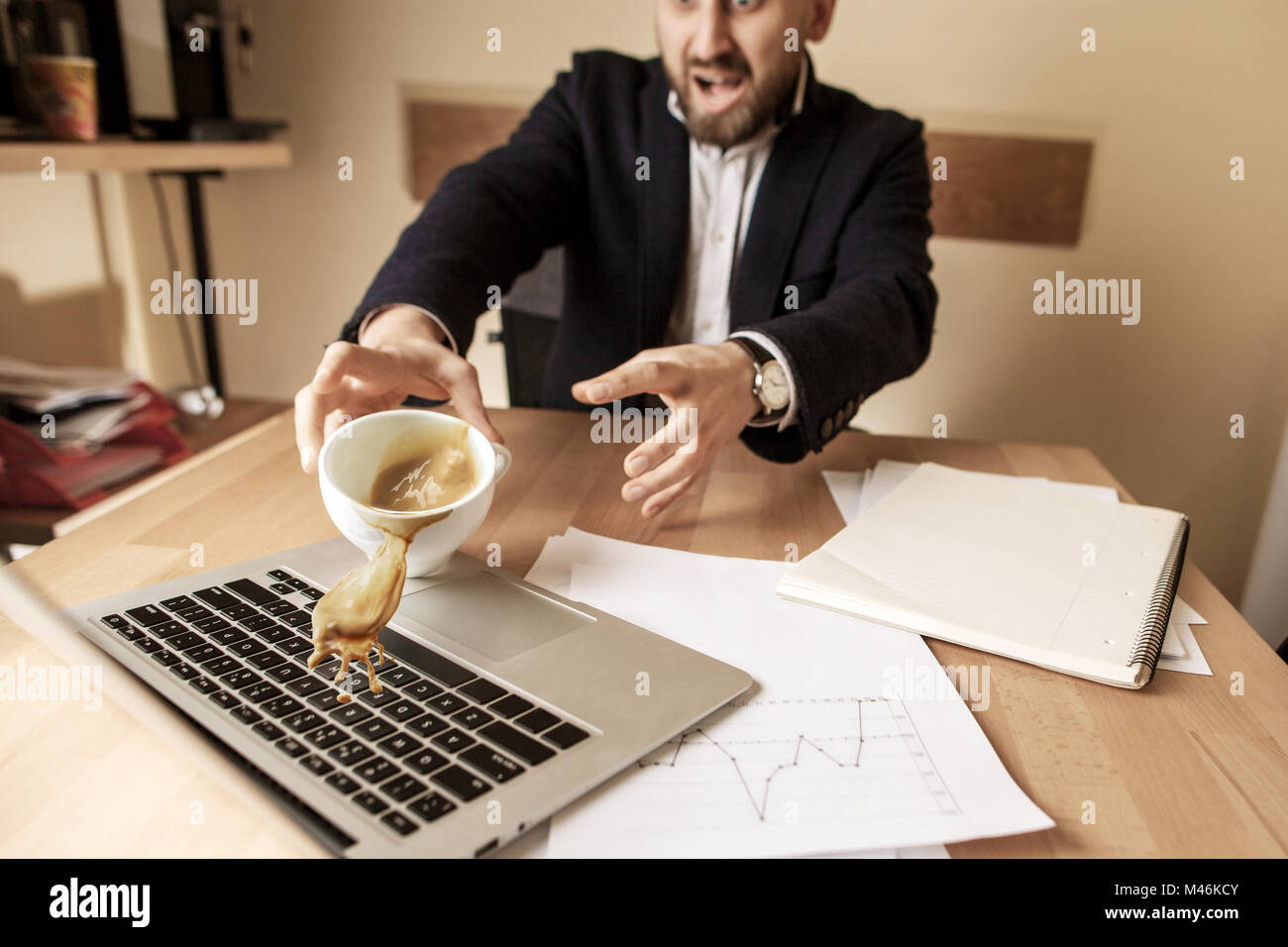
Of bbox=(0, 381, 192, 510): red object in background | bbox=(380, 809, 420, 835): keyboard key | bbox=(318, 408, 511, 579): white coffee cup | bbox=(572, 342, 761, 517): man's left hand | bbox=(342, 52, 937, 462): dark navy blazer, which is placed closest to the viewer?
bbox=(380, 809, 420, 835): keyboard key

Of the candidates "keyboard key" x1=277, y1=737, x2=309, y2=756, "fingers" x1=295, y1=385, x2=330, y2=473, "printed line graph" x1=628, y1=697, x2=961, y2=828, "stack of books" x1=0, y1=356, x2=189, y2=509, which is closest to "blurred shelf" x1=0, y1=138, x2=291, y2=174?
"stack of books" x1=0, y1=356, x2=189, y2=509

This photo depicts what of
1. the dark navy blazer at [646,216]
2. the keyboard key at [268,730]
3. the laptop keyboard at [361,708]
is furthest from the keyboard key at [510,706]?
the dark navy blazer at [646,216]

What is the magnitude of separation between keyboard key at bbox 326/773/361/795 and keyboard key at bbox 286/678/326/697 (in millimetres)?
71

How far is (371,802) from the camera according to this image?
395mm

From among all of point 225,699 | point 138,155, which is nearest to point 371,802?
point 225,699

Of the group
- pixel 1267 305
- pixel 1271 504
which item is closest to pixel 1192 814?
pixel 1271 504

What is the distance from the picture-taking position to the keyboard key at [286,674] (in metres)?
0.48

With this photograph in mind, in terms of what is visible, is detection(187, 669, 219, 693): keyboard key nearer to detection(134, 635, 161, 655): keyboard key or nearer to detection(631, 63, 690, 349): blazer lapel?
detection(134, 635, 161, 655): keyboard key

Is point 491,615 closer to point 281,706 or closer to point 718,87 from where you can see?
point 281,706

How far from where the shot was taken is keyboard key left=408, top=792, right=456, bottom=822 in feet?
1.28

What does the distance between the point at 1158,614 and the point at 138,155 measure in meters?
1.58

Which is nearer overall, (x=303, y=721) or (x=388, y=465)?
(x=303, y=721)

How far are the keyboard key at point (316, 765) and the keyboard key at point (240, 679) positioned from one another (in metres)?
0.08

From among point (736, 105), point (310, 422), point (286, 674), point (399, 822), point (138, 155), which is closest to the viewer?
point (399, 822)
